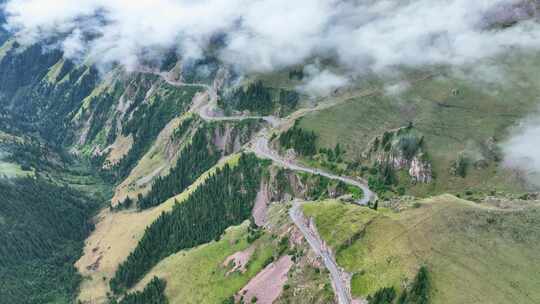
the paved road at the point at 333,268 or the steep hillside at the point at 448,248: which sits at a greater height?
the steep hillside at the point at 448,248

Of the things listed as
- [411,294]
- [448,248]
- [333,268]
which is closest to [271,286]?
[333,268]

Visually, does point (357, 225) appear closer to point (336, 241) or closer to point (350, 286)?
point (336, 241)

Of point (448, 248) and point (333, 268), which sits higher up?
point (448, 248)

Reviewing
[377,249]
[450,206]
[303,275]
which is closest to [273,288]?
[303,275]

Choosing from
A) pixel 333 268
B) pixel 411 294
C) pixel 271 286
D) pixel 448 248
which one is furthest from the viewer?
pixel 271 286

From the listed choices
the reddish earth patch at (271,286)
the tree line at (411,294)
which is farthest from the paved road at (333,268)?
the reddish earth patch at (271,286)

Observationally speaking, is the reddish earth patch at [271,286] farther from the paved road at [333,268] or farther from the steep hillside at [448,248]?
the steep hillside at [448,248]

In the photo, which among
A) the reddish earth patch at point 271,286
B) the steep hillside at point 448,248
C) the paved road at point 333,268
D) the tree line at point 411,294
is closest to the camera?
the tree line at point 411,294

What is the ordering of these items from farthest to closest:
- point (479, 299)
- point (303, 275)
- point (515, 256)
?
point (303, 275) → point (515, 256) → point (479, 299)

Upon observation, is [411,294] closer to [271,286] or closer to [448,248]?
[448,248]

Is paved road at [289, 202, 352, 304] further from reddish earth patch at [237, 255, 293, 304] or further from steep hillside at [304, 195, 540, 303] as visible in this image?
reddish earth patch at [237, 255, 293, 304]

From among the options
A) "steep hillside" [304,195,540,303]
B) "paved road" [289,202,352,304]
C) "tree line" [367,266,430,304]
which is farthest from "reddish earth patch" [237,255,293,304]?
"tree line" [367,266,430,304]
